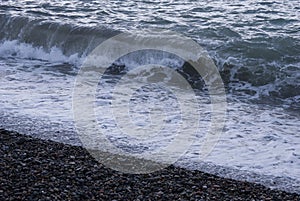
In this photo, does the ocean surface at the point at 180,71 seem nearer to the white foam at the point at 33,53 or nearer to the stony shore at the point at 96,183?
the white foam at the point at 33,53

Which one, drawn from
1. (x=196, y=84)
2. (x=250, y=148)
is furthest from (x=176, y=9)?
(x=250, y=148)

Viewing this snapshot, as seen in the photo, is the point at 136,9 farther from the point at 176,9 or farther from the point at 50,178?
the point at 50,178

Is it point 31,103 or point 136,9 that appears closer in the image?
point 31,103

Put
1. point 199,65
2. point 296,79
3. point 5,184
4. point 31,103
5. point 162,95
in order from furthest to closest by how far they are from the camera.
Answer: point 199,65
point 296,79
point 162,95
point 31,103
point 5,184

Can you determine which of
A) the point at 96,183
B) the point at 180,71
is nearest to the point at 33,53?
the point at 180,71

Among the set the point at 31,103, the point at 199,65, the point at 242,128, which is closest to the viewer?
the point at 242,128

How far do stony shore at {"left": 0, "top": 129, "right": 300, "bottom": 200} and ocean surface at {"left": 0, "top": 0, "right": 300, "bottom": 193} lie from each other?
10.7 inches

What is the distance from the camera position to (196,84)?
838 centimetres

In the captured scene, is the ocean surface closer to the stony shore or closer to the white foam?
the white foam

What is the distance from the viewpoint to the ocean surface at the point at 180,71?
5773 millimetres

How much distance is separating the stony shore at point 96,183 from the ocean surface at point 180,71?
271 mm

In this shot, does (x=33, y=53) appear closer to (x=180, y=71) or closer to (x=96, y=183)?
(x=180, y=71)

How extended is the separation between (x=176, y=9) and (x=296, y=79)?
4468 mm

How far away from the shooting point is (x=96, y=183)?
474 centimetres
